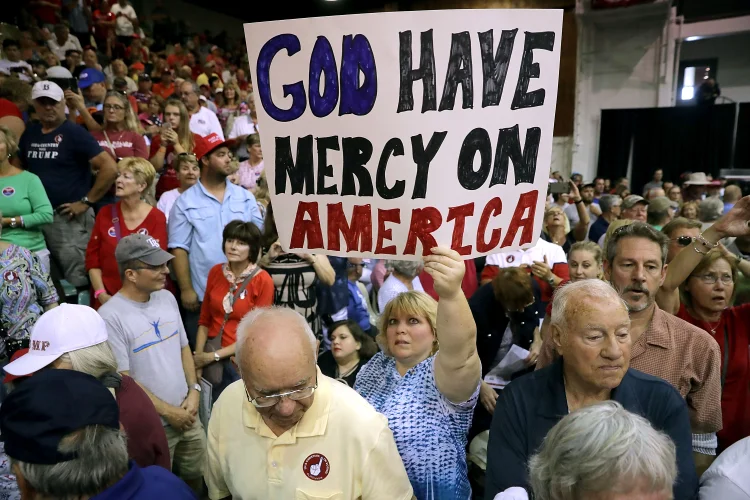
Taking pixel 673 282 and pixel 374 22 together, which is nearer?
pixel 374 22

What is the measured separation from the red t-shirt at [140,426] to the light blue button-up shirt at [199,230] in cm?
178

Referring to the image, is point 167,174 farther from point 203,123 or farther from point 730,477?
point 730,477

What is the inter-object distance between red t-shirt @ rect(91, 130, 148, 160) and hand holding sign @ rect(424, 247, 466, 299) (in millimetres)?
3944

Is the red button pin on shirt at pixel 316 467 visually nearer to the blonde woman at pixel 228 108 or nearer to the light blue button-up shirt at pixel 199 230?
the light blue button-up shirt at pixel 199 230

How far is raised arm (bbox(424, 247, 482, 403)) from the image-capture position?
169 centimetres

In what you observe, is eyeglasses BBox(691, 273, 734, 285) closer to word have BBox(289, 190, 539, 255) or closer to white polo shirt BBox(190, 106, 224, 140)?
word have BBox(289, 190, 539, 255)

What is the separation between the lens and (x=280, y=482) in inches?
65.5

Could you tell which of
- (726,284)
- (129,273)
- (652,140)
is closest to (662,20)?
(652,140)

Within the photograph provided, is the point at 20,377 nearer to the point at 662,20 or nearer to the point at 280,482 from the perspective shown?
the point at 280,482

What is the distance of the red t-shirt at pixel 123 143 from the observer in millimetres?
4946

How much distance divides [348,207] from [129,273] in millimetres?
1614

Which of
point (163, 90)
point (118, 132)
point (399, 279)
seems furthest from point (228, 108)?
point (399, 279)

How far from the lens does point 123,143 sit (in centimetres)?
498

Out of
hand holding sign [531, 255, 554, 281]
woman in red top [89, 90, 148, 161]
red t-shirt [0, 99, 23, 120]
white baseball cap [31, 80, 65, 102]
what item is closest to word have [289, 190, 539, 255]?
hand holding sign [531, 255, 554, 281]
